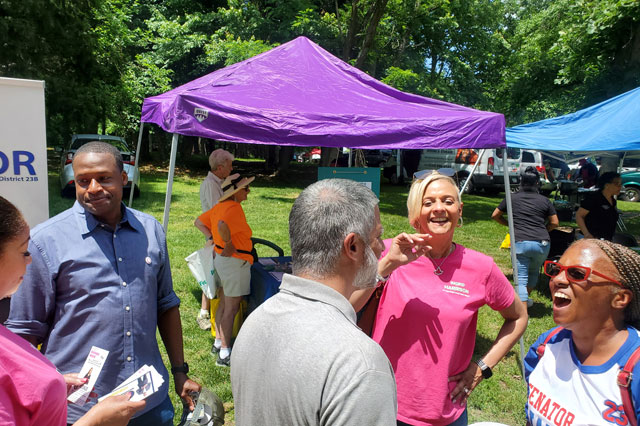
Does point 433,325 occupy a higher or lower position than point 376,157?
lower

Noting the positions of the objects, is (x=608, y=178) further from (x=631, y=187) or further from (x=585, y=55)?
(x=631, y=187)

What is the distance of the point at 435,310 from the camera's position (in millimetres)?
2062

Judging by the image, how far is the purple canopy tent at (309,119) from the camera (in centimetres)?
418

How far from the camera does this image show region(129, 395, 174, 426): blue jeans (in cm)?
202

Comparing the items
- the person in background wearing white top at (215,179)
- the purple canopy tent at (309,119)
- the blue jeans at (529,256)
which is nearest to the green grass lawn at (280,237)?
the blue jeans at (529,256)

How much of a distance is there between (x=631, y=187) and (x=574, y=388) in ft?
67.4

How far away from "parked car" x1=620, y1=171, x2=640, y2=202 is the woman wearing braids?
2001 cm

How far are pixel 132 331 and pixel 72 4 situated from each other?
49.6 ft

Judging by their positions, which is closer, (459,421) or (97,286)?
(97,286)

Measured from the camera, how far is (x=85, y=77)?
15523mm

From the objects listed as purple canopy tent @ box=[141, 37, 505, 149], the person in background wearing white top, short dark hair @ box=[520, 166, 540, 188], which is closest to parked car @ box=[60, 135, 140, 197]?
the person in background wearing white top

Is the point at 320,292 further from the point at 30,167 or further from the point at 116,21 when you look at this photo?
the point at 116,21

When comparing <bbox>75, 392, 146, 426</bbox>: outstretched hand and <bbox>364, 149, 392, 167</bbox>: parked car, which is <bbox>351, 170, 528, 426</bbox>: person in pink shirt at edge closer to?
<bbox>75, 392, 146, 426</bbox>: outstretched hand

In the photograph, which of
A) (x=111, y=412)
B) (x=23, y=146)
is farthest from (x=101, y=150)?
(x=23, y=146)
